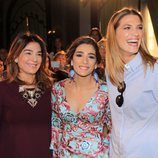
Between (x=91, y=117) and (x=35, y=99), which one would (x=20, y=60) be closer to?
(x=35, y=99)

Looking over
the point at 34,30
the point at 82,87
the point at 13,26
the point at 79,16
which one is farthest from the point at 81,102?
the point at 13,26

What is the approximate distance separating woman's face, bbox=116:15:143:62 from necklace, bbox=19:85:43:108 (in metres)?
0.68

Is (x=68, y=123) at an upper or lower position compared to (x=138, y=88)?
lower

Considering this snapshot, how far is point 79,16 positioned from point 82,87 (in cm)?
501

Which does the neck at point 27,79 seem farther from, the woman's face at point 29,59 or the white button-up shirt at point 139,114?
the white button-up shirt at point 139,114

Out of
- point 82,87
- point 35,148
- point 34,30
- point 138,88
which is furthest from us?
point 34,30

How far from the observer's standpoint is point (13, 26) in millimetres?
10672

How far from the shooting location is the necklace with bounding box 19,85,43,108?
2830mm

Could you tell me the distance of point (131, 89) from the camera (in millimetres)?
2658

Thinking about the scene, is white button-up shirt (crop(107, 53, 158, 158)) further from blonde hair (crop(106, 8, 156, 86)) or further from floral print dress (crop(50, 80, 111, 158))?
floral print dress (crop(50, 80, 111, 158))

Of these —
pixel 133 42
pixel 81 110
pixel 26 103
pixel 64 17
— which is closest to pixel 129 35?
pixel 133 42

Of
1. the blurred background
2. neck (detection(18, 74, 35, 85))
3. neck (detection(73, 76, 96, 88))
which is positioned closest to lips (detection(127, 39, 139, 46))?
neck (detection(73, 76, 96, 88))

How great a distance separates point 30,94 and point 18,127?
25 cm

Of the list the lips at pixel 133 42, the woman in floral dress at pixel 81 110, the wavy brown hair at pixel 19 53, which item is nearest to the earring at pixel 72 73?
the woman in floral dress at pixel 81 110
